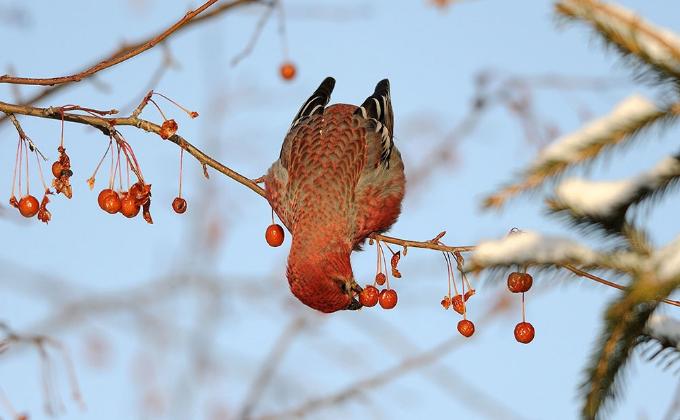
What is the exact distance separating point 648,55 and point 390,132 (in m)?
2.59

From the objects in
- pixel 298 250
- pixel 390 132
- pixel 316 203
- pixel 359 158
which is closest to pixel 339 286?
pixel 298 250

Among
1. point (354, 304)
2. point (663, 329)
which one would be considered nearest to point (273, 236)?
point (354, 304)

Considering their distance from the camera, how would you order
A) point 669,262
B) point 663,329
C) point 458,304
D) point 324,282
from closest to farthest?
point 669,262
point 663,329
point 458,304
point 324,282

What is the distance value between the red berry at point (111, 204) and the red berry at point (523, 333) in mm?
1188

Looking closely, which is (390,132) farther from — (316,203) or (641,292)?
(641,292)

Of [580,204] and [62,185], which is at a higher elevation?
[62,185]

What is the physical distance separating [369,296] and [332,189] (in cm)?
73

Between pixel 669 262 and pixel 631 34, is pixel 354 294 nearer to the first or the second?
pixel 631 34

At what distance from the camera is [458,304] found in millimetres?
2658

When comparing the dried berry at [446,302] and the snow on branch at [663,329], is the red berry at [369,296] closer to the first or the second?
the dried berry at [446,302]

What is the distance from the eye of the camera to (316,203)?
3.33 meters

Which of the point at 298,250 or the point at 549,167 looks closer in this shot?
the point at 549,167

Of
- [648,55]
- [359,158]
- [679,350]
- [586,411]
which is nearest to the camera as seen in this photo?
[586,411]

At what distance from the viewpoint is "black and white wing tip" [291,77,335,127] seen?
13.0ft
